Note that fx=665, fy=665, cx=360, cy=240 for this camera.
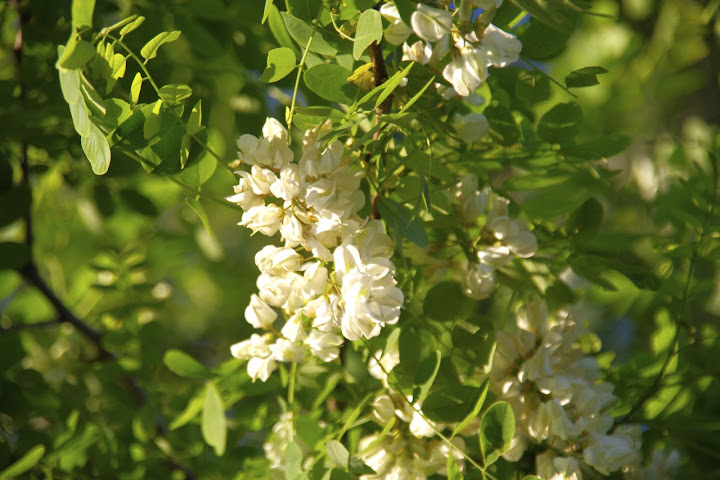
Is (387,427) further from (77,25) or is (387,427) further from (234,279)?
(234,279)

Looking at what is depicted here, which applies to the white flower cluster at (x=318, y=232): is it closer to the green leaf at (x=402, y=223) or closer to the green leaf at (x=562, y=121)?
the green leaf at (x=402, y=223)

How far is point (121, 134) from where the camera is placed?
408mm

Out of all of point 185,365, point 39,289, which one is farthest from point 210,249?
point 185,365

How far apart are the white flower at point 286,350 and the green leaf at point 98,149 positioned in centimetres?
16

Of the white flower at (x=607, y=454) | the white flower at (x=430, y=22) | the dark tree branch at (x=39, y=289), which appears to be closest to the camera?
the white flower at (x=430, y=22)

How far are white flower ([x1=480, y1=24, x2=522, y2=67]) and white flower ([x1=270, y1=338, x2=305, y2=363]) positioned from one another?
22cm

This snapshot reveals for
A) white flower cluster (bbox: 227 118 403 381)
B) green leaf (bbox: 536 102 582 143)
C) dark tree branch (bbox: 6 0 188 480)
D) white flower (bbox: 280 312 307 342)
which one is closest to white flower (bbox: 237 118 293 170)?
white flower cluster (bbox: 227 118 403 381)

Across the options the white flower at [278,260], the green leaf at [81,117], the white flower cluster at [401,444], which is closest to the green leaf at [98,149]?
the green leaf at [81,117]

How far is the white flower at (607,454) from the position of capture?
445mm

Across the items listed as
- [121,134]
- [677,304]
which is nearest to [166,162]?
[121,134]

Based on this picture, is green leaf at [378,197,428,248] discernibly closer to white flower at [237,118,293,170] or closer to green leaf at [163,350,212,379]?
white flower at [237,118,293,170]

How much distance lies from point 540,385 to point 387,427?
0.36 ft

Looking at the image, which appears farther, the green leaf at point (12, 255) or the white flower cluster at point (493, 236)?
the green leaf at point (12, 255)

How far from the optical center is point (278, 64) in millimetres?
415
